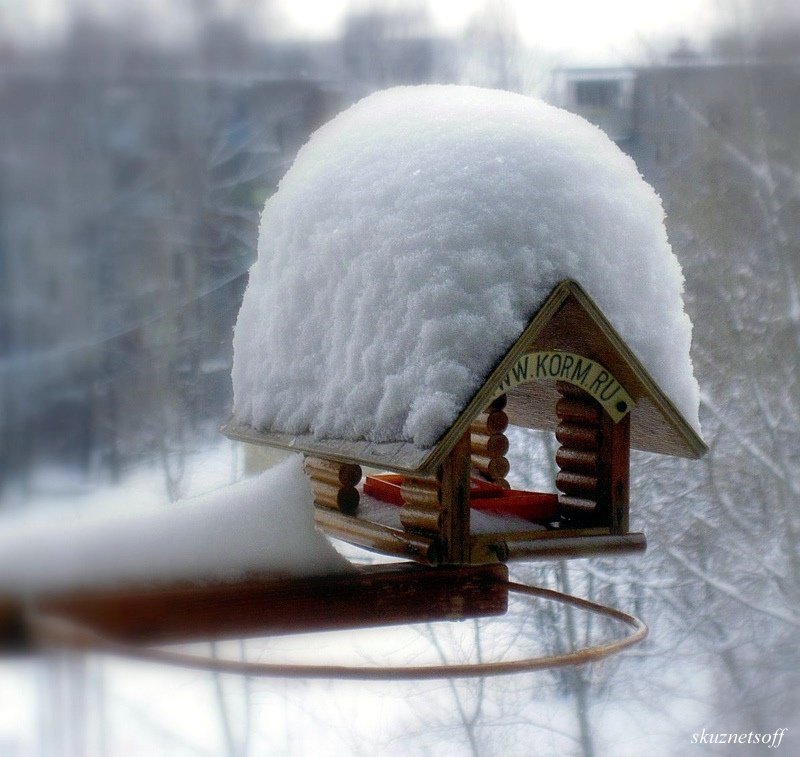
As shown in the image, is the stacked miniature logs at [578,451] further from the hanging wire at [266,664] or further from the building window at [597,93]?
the building window at [597,93]

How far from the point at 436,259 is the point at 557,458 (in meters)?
0.20

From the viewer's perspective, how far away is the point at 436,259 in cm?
59

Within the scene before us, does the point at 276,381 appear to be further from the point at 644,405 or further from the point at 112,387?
the point at 112,387

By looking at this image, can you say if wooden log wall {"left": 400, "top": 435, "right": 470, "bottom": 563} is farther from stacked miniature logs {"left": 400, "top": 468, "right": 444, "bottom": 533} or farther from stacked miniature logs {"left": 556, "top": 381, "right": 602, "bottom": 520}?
stacked miniature logs {"left": 556, "top": 381, "right": 602, "bottom": 520}

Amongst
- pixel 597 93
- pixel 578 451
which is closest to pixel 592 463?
pixel 578 451

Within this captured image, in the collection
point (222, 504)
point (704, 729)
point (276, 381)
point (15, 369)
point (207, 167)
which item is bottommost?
point (704, 729)

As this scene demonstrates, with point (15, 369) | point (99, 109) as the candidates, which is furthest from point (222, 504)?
point (99, 109)

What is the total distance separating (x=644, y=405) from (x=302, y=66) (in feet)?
3.24

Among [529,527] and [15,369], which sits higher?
[15,369]

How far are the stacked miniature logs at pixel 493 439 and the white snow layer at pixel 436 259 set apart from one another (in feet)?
0.33

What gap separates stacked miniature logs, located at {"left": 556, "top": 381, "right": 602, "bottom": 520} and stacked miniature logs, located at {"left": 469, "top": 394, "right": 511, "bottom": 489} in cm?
5

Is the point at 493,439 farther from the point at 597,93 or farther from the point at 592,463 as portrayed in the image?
the point at 597,93

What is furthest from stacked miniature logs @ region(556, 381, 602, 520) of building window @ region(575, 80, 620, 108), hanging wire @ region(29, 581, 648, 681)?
building window @ region(575, 80, 620, 108)

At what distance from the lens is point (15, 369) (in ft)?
4.36
